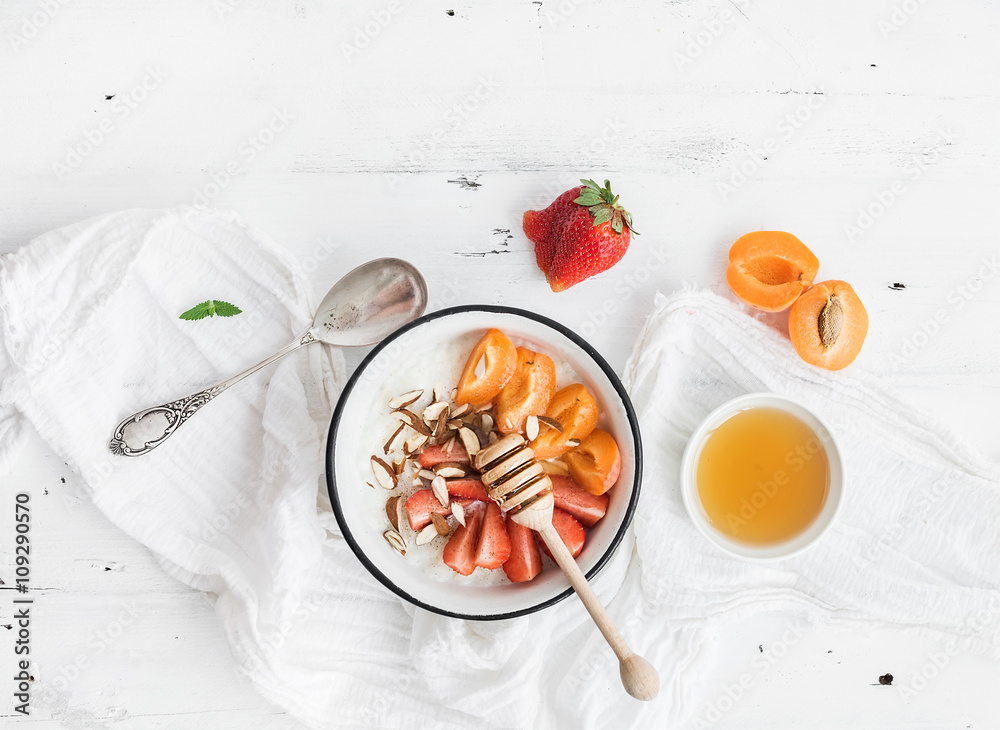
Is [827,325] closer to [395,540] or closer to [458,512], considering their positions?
[458,512]

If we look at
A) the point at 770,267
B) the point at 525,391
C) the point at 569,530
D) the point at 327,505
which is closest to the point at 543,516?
the point at 569,530

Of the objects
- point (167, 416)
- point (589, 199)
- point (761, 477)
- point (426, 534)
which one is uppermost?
point (589, 199)

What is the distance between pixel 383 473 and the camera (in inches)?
44.5

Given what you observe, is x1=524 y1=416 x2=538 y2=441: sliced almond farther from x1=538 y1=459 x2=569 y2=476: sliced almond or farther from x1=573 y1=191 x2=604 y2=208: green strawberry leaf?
x1=573 y1=191 x2=604 y2=208: green strawberry leaf

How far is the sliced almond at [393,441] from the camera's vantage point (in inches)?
44.6

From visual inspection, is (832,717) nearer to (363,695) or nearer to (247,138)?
(363,695)

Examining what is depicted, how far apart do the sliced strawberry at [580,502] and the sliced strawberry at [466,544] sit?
123mm

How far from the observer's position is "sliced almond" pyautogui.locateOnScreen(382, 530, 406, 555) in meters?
1.12

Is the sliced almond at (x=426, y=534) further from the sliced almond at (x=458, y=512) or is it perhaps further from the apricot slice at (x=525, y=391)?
the apricot slice at (x=525, y=391)

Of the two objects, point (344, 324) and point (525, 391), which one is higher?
point (344, 324)

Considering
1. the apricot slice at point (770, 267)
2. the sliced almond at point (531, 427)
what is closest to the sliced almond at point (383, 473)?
the sliced almond at point (531, 427)

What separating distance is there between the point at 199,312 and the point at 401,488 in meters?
0.42

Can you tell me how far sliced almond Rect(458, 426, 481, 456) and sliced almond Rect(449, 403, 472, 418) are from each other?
0.07 ft

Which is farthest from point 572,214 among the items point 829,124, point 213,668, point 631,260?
point 213,668
